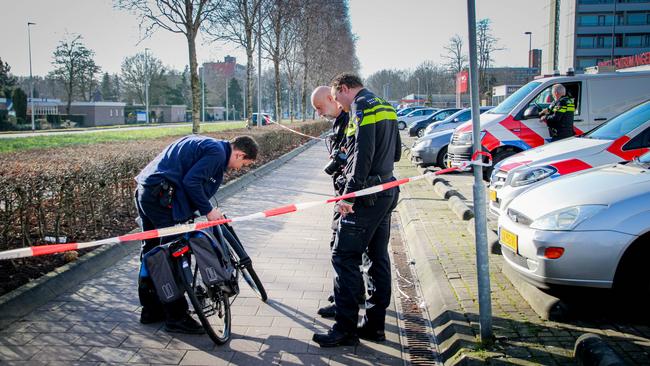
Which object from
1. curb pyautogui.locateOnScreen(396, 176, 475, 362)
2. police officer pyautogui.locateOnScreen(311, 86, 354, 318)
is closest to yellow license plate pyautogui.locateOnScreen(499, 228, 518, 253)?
curb pyautogui.locateOnScreen(396, 176, 475, 362)

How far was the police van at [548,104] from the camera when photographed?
35.0ft

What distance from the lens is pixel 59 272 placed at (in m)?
5.34

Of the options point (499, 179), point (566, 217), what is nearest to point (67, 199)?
point (566, 217)

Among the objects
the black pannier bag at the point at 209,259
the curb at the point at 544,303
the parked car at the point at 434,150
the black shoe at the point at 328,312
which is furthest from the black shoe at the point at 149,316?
the parked car at the point at 434,150

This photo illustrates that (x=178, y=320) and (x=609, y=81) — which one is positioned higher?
(x=609, y=81)

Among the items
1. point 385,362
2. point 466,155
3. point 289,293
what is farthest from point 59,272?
point 466,155

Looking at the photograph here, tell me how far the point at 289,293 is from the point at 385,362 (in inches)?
65.6

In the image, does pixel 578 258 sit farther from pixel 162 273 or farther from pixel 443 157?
pixel 443 157

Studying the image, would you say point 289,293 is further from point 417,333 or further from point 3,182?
point 3,182

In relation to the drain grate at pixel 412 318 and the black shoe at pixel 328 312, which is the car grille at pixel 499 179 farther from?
the black shoe at pixel 328 312

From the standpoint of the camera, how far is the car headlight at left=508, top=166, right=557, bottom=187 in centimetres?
677

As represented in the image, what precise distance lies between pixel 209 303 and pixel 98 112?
68.8m

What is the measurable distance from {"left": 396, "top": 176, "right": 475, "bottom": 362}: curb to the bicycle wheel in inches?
64.1

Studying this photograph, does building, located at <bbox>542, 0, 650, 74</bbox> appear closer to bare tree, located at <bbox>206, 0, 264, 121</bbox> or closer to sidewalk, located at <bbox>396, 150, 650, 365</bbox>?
bare tree, located at <bbox>206, 0, 264, 121</bbox>
